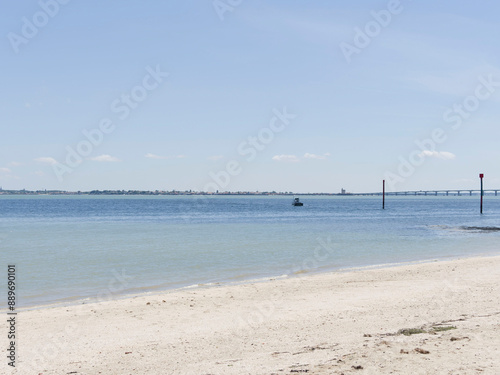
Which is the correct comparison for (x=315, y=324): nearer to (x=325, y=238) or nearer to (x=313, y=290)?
(x=313, y=290)

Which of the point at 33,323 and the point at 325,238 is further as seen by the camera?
the point at 325,238

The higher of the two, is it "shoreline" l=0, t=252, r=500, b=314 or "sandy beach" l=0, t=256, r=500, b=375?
"sandy beach" l=0, t=256, r=500, b=375

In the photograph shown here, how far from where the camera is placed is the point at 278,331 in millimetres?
10695

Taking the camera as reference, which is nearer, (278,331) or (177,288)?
(278,331)

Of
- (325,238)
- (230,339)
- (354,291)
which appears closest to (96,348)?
(230,339)

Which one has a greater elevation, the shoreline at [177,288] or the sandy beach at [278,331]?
the sandy beach at [278,331]

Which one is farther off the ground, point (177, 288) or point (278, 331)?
point (278, 331)

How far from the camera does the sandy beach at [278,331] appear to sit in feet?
25.8

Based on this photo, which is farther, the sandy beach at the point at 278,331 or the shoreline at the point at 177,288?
the shoreline at the point at 177,288

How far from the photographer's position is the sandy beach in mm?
7855

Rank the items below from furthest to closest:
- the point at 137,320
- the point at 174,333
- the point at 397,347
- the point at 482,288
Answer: the point at 482,288 → the point at 137,320 → the point at 174,333 → the point at 397,347

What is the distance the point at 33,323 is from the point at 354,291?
9.64m

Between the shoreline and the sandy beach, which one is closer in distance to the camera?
the sandy beach

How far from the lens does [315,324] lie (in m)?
11.2
